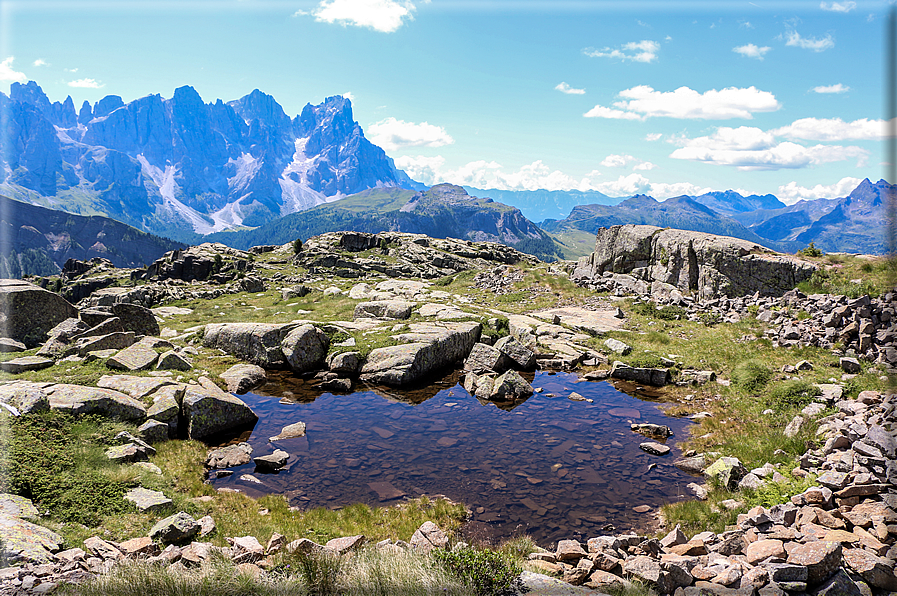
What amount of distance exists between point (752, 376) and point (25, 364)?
35.0 metres

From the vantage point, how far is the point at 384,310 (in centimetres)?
3881

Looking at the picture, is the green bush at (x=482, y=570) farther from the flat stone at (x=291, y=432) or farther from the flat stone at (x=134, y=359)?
the flat stone at (x=134, y=359)

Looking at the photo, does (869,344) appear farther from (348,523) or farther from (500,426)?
(348,523)

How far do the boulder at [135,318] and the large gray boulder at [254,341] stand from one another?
3.86 meters

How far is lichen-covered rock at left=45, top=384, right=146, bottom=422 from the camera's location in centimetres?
1538

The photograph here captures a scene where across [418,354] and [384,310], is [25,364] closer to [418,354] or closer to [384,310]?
[418,354]

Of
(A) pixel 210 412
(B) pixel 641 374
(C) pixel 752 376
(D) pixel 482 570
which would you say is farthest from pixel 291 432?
(C) pixel 752 376

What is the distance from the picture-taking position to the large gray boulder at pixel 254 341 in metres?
28.9

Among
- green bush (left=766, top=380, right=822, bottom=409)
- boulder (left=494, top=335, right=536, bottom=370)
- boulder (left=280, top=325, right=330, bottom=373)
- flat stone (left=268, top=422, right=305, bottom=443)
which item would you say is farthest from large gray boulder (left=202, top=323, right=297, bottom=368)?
green bush (left=766, top=380, right=822, bottom=409)

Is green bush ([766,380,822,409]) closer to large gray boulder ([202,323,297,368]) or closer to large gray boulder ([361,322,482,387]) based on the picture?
large gray boulder ([361,322,482,387])

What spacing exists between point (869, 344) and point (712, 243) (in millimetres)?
20056

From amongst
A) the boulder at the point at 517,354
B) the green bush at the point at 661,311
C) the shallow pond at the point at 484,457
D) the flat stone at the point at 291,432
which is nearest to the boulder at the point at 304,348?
the shallow pond at the point at 484,457

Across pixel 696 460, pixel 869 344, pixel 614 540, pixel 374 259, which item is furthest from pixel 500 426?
pixel 374 259

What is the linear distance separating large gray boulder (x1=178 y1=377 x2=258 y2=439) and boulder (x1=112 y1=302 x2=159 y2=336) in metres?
13.1
